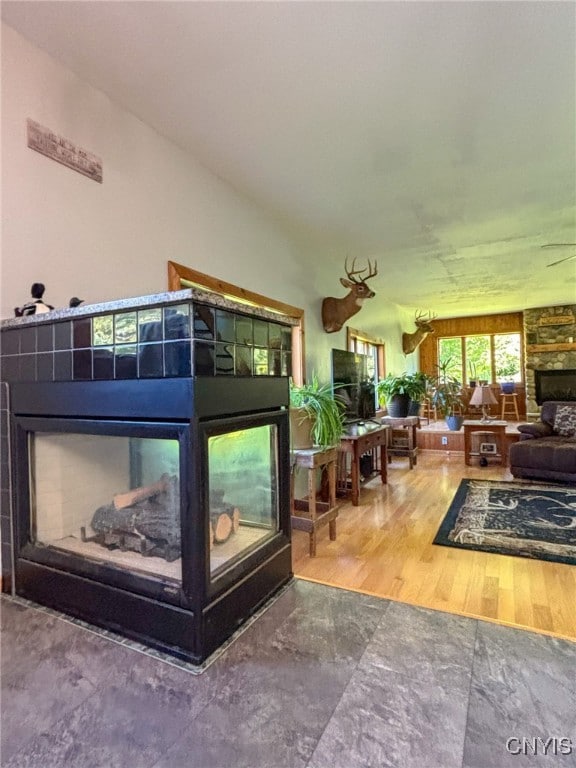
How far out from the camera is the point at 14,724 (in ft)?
3.58

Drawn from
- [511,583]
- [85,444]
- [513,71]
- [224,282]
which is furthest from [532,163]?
[85,444]

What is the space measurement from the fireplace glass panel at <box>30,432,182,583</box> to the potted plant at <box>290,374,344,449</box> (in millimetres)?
1314

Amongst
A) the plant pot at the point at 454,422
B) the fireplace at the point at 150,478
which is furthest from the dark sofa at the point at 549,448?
the fireplace at the point at 150,478

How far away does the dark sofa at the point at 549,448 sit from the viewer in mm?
4324

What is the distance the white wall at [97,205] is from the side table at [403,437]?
342 cm

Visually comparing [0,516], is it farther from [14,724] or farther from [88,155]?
[88,155]

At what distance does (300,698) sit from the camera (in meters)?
1.19

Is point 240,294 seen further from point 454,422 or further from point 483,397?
point 454,422

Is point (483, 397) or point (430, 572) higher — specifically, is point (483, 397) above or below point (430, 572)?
above

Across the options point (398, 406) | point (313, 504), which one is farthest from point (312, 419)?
point (398, 406)

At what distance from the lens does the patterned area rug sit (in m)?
2.72

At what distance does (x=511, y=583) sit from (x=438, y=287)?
5.04 metres

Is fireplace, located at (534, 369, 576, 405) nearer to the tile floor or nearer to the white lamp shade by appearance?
the white lamp shade

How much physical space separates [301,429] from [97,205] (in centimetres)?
180
